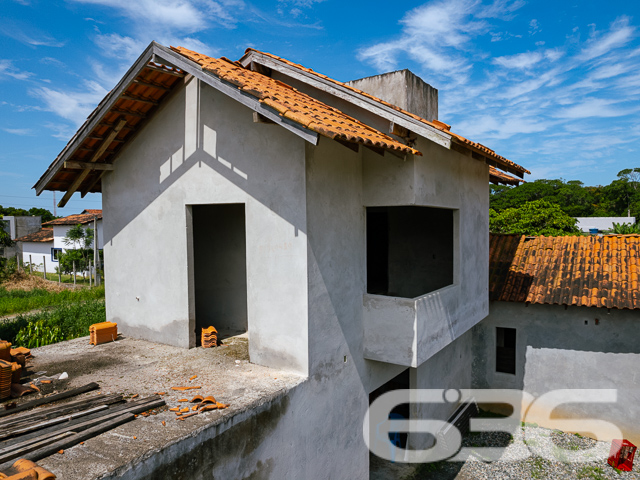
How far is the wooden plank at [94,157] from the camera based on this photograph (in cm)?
821

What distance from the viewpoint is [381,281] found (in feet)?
47.5

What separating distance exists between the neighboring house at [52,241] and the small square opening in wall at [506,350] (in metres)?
32.6

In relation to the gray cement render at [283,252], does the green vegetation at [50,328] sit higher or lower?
lower

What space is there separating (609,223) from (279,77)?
5118 centimetres

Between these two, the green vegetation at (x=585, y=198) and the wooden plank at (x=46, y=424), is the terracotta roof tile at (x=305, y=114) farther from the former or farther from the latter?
the green vegetation at (x=585, y=198)

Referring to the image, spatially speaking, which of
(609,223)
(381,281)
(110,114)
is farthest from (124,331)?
(609,223)

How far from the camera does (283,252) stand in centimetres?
691

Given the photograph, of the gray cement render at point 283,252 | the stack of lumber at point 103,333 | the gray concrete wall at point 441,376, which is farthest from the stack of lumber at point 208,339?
the gray concrete wall at point 441,376

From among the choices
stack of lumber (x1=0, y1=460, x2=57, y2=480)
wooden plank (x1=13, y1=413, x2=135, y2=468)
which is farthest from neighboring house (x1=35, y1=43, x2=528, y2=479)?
stack of lumber (x1=0, y1=460, x2=57, y2=480)

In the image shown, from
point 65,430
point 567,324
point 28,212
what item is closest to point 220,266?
point 65,430

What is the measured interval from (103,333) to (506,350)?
1152cm

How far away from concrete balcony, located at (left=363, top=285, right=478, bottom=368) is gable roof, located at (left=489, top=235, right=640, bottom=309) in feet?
18.4
